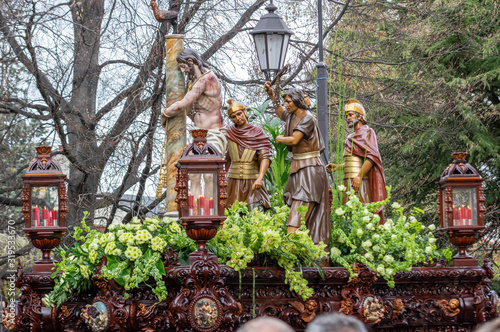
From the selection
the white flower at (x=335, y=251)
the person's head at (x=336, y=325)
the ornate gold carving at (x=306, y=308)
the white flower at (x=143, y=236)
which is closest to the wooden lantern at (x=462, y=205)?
the white flower at (x=335, y=251)

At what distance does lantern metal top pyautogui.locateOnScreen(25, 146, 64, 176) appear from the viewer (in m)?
7.90

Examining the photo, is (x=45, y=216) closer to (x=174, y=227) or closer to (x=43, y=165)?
(x=43, y=165)

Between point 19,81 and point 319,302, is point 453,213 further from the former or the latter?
point 19,81

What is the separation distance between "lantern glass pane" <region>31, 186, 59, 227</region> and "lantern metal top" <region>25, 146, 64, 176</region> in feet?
0.58

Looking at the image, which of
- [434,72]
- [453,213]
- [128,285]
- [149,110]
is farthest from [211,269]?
[434,72]

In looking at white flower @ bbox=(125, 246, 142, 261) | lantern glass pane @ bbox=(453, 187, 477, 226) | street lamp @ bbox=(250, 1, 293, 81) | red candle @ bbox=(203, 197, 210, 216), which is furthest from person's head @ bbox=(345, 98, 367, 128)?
white flower @ bbox=(125, 246, 142, 261)

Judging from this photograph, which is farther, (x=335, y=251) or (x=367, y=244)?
(x=335, y=251)

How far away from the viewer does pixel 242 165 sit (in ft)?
30.7

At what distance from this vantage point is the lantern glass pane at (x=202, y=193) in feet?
24.3

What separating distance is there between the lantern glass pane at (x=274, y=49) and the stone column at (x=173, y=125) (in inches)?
45.3

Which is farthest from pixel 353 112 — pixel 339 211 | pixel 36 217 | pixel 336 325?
pixel 336 325

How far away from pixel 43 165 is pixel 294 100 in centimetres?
285

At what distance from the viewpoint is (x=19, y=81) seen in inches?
542

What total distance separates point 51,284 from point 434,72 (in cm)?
1200
